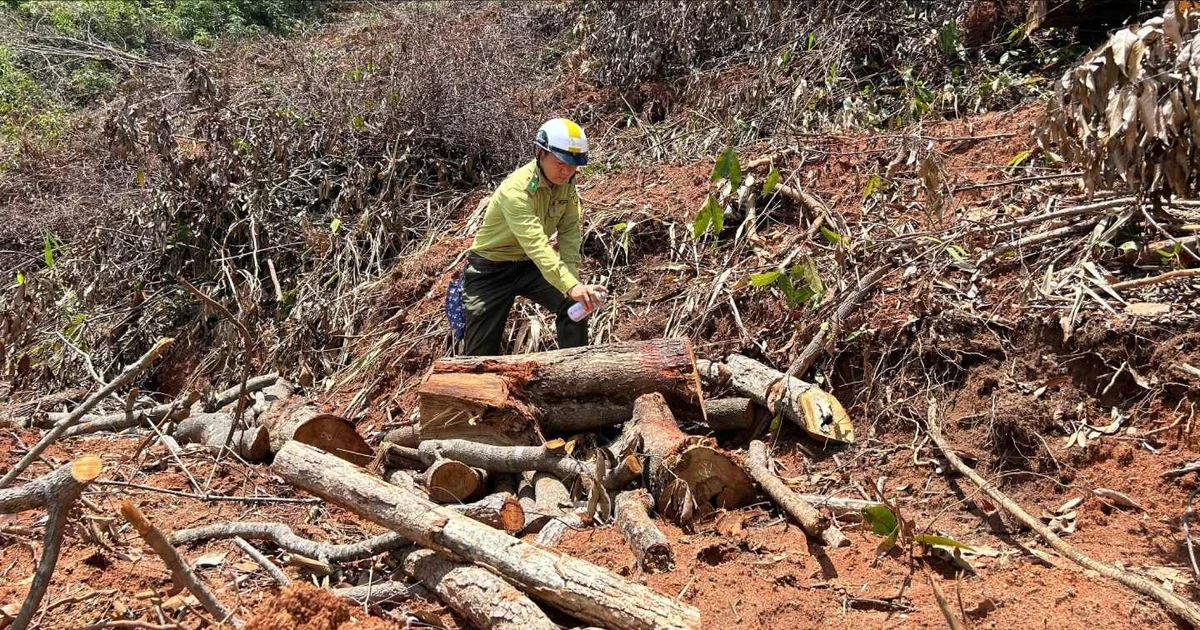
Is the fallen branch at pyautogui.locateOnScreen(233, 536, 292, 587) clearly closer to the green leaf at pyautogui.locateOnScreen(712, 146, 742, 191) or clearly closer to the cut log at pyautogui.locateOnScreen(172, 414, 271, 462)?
the cut log at pyautogui.locateOnScreen(172, 414, 271, 462)

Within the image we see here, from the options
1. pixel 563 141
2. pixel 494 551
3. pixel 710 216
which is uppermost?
pixel 563 141

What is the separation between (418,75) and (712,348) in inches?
199

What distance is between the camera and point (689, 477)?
13.5 ft

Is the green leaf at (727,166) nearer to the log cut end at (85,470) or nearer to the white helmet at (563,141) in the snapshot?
the white helmet at (563,141)

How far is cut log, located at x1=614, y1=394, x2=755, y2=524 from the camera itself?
4062 millimetres

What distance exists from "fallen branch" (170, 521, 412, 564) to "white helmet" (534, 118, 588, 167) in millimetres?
2252

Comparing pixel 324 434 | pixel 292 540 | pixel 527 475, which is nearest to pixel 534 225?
pixel 527 475

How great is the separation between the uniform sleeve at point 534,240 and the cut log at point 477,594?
1.83 meters

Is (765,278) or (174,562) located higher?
(174,562)

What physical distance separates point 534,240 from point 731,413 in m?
1.49

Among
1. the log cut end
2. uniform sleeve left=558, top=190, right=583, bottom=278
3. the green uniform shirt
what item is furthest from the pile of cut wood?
uniform sleeve left=558, top=190, right=583, bottom=278

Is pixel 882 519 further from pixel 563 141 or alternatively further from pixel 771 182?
pixel 771 182

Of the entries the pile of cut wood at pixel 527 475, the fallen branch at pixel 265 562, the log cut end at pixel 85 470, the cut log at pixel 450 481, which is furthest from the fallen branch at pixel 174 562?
the cut log at pixel 450 481

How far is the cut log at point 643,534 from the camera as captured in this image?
140 inches
